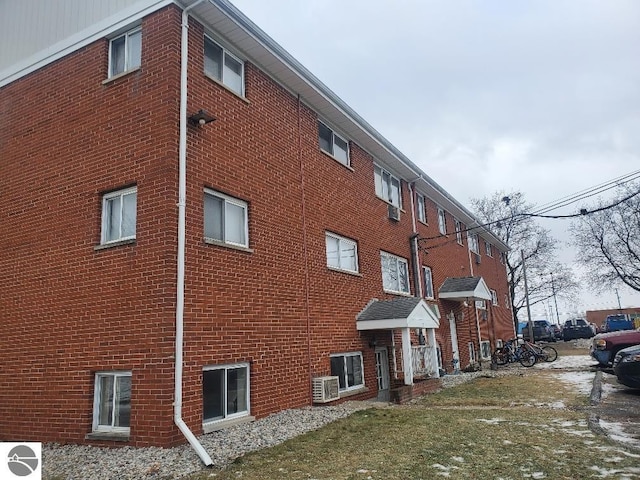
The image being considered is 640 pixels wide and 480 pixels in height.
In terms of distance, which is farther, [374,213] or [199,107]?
[374,213]

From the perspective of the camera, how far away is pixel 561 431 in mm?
7176

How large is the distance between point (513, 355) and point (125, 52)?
19.0 metres

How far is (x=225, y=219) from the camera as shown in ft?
28.1

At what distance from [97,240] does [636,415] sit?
9792 mm

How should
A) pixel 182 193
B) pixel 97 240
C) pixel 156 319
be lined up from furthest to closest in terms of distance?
pixel 97 240 < pixel 182 193 < pixel 156 319

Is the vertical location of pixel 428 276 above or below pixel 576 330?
above

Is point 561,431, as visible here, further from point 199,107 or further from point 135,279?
point 199,107

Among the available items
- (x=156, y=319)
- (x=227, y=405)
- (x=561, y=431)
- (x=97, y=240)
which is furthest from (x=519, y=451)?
(x=97, y=240)

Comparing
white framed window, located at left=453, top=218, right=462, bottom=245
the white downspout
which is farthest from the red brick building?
white framed window, located at left=453, top=218, right=462, bottom=245

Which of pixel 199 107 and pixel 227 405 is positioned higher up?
pixel 199 107

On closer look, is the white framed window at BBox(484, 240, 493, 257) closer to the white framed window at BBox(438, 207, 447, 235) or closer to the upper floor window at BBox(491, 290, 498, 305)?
the upper floor window at BBox(491, 290, 498, 305)

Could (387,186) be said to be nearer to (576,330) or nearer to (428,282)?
(428,282)

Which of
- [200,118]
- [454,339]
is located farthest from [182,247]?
[454,339]

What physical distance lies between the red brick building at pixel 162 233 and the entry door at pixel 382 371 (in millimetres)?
1147
